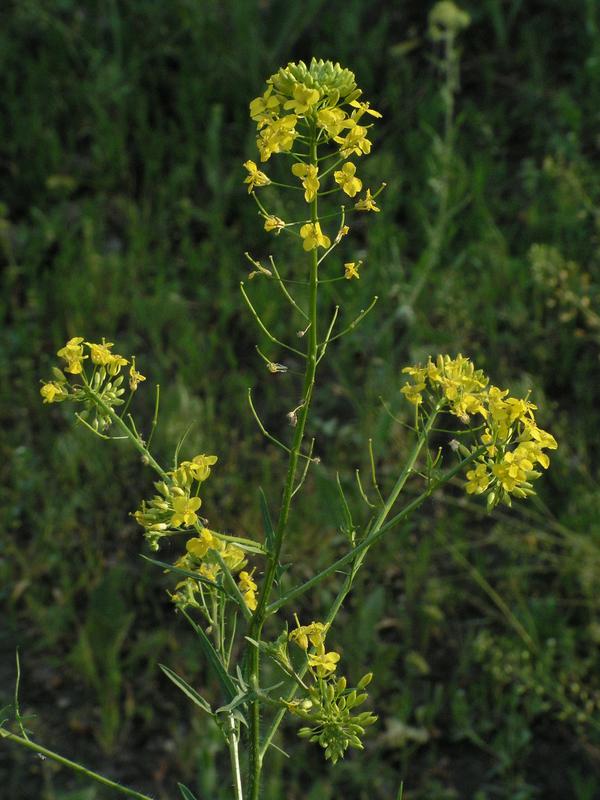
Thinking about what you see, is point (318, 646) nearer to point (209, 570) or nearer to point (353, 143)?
point (209, 570)

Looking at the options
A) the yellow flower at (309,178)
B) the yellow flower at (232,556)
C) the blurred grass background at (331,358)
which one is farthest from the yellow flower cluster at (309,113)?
the blurred grass background at (331,358)

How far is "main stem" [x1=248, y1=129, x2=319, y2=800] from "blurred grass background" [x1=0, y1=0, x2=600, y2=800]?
1.27 m

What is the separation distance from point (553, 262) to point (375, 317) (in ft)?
2.73

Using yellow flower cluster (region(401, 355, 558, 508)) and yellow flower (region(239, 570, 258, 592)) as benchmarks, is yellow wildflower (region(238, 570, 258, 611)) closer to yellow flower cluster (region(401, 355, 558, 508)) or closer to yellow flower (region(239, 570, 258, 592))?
yellow flower (region(239, 570, 258, 592))

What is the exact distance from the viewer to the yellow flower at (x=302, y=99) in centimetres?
140

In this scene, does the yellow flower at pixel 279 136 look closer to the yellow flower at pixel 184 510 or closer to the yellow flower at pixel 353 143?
the yellow flower at pixel 353 143

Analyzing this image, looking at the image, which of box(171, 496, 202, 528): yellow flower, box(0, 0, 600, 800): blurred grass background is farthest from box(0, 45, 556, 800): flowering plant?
box(0, 0, 600, 800): blurred grass background

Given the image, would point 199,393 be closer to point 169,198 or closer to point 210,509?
point 210,509

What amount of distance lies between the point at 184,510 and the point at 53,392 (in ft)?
0.92

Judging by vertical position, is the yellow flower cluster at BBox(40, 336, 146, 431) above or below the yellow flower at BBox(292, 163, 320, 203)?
below

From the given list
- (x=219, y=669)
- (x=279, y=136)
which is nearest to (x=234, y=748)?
(x=219, y=669)

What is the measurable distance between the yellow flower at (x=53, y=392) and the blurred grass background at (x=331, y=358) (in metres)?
1.62

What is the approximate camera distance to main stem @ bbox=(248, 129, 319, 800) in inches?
58.0

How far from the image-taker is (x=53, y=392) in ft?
5.14
